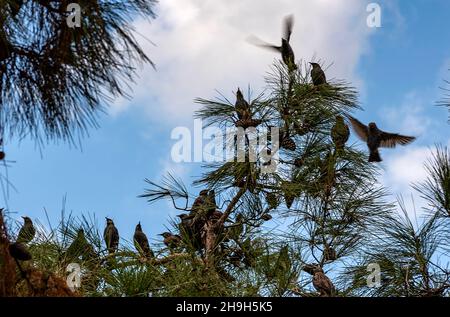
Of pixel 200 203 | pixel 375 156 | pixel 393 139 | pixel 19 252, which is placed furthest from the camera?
pixel 393 139

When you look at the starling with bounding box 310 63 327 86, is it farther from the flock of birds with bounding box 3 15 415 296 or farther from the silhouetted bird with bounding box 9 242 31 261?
the silhouetted bird with bounding box 9 242 31 261

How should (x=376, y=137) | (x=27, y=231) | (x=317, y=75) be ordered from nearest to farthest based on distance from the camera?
1. (x=27, y=231)
2. (x=317, y=75)
3. (x=376, y=137)

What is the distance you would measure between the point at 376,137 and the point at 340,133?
123 centimetres

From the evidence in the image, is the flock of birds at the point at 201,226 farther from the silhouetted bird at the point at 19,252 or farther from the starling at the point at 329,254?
the silhouetted bird at the point at 19,252

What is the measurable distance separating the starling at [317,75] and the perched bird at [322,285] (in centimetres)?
124

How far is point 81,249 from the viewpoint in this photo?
3846 mm

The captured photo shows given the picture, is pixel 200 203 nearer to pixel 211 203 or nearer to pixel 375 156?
pixel 211 203

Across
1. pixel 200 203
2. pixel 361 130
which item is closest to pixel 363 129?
pixel 361 130

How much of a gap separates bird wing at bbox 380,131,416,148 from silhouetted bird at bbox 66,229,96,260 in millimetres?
2481

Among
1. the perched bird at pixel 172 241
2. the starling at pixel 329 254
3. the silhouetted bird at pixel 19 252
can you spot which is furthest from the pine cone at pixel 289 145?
the silhouetted bird at pixel 19 252

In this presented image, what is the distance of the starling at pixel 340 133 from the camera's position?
4234 millimetres

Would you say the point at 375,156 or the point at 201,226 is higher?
the point at 375,156

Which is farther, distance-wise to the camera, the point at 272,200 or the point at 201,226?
the point at 272,200

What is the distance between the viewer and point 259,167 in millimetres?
4020
